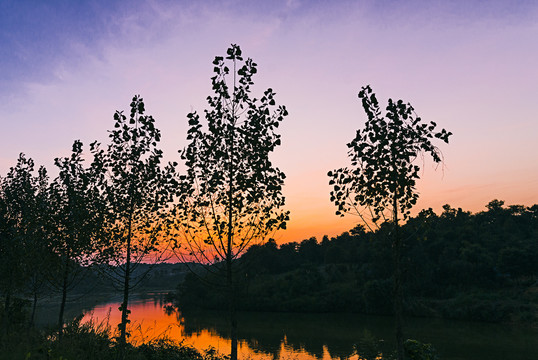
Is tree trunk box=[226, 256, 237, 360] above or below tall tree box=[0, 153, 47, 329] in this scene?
below

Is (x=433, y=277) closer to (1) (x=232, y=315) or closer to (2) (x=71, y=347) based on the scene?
(1) (x=232, y=315)

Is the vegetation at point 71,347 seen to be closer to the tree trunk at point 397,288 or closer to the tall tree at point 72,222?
the tall tree at point 72,222

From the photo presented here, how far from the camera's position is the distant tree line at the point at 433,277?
73.6m

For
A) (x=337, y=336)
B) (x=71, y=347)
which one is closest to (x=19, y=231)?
(x=71, y=347)

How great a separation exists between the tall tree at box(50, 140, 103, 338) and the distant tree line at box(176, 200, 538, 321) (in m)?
46.3

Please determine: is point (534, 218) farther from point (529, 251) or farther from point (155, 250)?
point (155, 250)

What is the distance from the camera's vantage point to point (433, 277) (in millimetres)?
85562

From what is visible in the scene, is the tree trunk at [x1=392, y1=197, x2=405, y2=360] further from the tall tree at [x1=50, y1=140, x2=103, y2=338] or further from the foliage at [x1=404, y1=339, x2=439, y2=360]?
the tall tree at [x1=50, y1=140, x2=103, y2=338]

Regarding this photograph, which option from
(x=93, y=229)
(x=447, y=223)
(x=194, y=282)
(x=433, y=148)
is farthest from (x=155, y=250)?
(x=447, y=223)

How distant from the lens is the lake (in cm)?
4531

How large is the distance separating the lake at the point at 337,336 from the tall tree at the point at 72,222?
14925mm

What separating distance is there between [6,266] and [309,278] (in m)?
88.3

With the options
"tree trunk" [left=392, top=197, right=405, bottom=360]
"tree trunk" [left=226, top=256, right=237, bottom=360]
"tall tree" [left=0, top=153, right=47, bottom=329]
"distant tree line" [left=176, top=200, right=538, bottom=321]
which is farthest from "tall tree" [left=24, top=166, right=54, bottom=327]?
"distant tree line" [left=176, top=200, right=538, bottom=321]

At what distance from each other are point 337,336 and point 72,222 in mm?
50420
